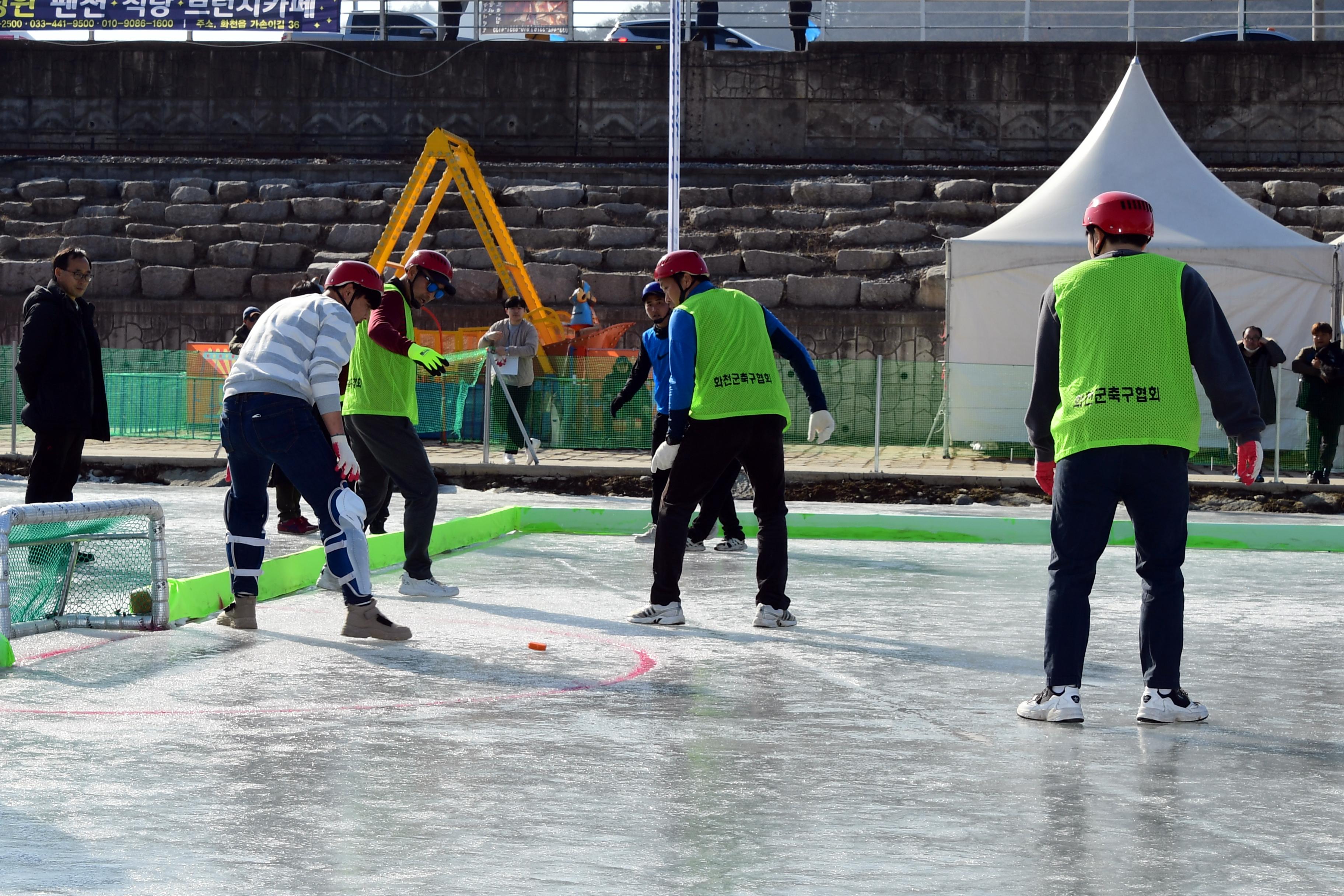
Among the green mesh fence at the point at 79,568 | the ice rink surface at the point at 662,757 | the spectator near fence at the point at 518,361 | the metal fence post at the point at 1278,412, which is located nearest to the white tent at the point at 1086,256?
the metal fence post at the point at 1278,412

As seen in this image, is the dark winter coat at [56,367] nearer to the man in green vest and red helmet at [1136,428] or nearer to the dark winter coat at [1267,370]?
the man in green vest and red helmet at [1136,428]

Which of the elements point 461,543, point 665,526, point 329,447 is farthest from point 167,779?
point 461,543

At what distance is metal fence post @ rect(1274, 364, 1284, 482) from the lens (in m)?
15.6

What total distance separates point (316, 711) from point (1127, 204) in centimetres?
307

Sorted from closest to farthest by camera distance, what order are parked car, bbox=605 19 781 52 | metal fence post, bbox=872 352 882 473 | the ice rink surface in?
the ice rink surface → metal fence post, bbox=872 352 882 473 → parked car, bbox=605 19 781 52

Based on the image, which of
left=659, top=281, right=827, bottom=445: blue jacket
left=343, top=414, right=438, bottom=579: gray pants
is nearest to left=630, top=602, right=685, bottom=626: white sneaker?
left=659, top=281, right=827, bottom=445: blue jacket

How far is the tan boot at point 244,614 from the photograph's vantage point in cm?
704

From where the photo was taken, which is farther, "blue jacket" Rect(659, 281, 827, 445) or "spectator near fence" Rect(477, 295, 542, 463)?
"spectator near fence" Rect(477, 295, 542, 463)

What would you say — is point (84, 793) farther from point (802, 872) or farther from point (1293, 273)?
point (1293, 273)

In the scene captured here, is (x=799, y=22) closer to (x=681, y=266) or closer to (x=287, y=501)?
(x=287, y=501)

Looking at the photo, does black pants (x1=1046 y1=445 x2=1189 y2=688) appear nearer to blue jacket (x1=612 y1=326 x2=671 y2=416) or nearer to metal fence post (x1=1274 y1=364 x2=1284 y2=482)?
blue jacket (x1=612 y1=326 x2=671 y2=416)

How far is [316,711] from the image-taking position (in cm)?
541

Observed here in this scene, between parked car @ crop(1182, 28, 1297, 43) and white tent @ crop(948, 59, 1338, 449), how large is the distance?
9150 mm

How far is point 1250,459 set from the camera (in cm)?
541
